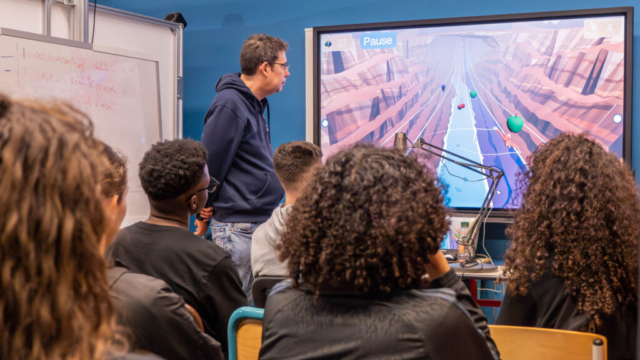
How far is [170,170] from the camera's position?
1756mm

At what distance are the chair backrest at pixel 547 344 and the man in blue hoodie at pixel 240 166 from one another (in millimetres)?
1447

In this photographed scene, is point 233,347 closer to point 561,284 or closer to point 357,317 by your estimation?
→ point 357,317

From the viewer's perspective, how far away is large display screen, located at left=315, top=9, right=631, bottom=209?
3.04 m

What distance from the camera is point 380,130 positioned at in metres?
3.49

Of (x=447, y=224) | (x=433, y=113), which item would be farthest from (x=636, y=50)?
(x=447, y=224)

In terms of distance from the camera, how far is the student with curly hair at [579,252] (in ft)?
4.47

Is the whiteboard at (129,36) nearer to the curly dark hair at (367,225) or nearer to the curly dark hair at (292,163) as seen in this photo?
the curly dark hair at (292,163)

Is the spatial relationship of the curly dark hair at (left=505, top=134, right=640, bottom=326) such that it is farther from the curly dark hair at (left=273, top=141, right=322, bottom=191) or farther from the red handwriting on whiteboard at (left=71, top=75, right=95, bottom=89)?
the red handwriting on whiteboard at (left=71, top=75, right=95, bottom=89)

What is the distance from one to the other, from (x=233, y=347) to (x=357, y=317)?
0.59 m

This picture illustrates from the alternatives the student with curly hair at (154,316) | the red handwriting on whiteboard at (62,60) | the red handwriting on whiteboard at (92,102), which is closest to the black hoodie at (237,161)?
the red handwriting on whiteboard at (92,102)

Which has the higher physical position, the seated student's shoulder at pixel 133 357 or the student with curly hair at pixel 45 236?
the student with curly hair at pixel 45 236

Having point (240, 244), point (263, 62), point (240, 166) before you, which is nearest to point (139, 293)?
point (240, 244)

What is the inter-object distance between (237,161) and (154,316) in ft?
5.11

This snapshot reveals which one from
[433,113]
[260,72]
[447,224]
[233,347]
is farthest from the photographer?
[433,113]
